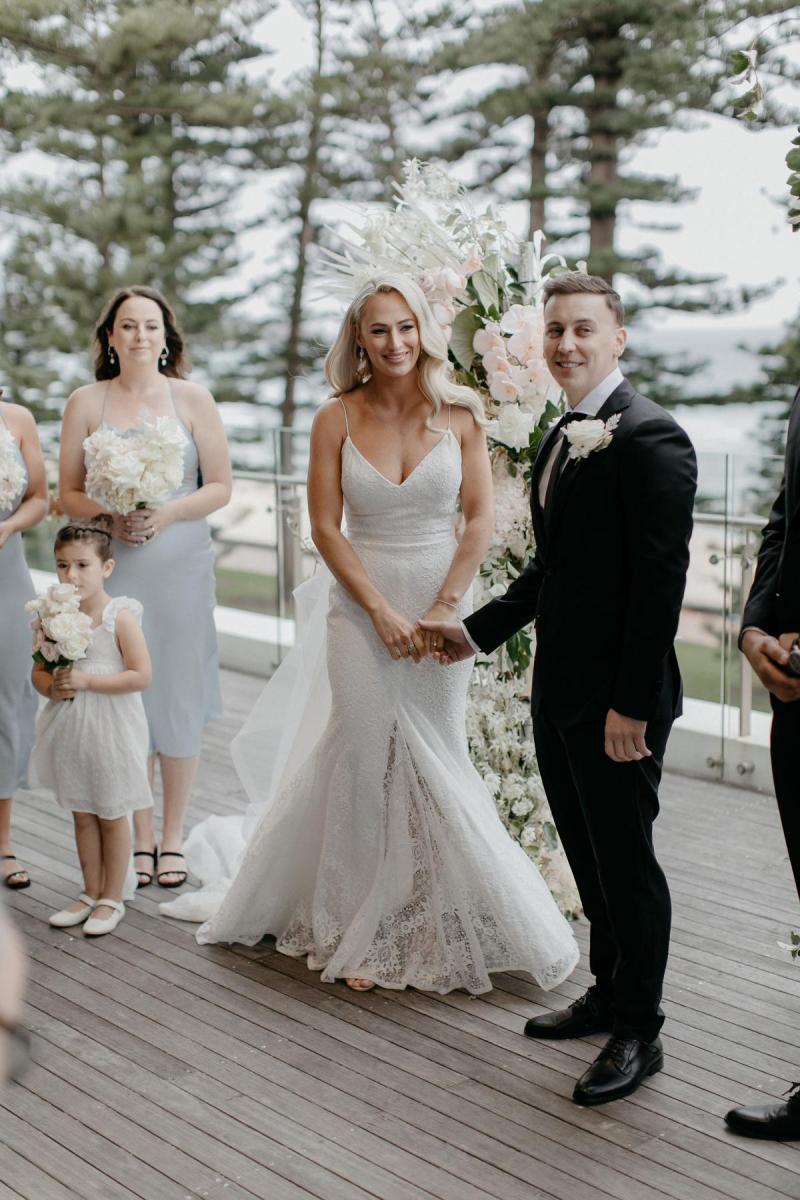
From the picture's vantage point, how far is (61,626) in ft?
13.1

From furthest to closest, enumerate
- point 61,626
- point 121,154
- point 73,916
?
1. point 121,154
2. point 73,916
3. point 61,626

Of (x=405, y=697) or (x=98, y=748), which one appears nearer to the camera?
(x=405, y=697)

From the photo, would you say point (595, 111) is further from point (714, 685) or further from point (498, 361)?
point (498, 361)

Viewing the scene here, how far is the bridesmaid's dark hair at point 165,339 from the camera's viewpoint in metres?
4.52

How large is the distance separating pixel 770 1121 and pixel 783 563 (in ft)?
3.93

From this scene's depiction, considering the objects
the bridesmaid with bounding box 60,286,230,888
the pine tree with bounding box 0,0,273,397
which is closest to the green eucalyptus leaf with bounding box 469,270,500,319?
the bridesmaid with bounding box 60,286,230,888

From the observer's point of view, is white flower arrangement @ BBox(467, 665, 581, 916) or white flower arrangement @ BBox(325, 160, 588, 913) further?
white flower arrangement @ BBox(467, 665, 581, 916)

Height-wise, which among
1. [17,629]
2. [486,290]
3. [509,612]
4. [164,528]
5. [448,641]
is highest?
[486,290]

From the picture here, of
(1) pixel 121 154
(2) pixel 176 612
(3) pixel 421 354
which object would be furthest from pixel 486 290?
(1) pixel 121 154

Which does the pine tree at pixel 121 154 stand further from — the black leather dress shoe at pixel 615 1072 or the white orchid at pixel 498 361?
the black leather dress shoe at pixel 615 1072

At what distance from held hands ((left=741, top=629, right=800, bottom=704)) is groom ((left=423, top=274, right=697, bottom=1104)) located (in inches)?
6.7

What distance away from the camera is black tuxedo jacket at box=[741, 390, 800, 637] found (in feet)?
9.17

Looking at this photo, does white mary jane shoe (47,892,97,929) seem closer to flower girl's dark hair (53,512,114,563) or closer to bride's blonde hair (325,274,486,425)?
flower girl's dark hair (53,512,114,563)

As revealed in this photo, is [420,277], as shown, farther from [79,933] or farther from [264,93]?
[264,93]
